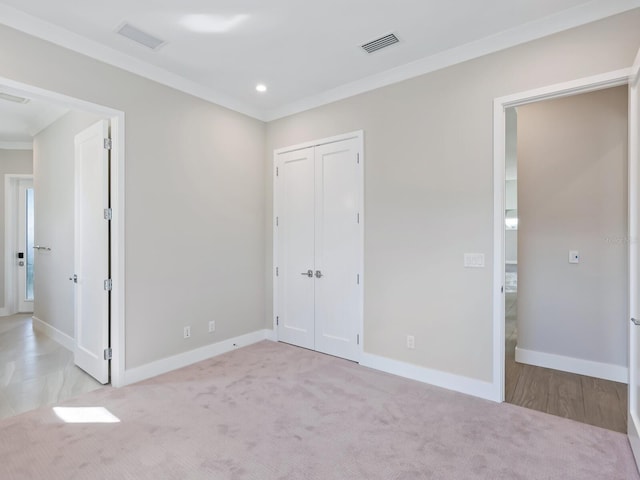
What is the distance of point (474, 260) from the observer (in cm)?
290

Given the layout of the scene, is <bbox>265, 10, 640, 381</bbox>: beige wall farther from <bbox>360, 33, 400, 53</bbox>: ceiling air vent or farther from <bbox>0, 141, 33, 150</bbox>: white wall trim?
<bbox>0, 141, 33, 150</bbox>: white wall trim

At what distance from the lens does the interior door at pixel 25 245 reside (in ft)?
19.2

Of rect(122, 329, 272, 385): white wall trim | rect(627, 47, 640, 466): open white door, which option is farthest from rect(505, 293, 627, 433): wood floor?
rect(122, 329, 272, 385): white wall trim

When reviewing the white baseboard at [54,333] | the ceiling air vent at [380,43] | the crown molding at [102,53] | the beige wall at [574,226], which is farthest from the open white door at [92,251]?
the beige wall at [574,226]

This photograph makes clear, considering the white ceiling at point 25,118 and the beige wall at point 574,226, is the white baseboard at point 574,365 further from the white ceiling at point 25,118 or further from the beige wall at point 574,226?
the white ceiling at point 25,118

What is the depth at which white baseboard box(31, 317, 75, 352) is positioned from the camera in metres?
4.12

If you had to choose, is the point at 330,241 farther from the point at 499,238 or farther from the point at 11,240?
the point at 11,240

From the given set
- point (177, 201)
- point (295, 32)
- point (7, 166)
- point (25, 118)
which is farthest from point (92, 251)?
point (7, 166)

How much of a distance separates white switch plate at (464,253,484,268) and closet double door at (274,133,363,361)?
1.06 m

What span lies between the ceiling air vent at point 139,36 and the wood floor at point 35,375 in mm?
2989

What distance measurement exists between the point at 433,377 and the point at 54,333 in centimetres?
464

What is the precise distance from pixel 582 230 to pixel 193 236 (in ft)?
13.0

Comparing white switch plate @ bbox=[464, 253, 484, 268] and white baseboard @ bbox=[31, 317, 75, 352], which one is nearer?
white switch plate @ bbox=[464, 253, 484, 268]

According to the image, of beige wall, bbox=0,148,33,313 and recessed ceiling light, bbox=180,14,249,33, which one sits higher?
recessed ceiling light, bbox=180,14,249,33
